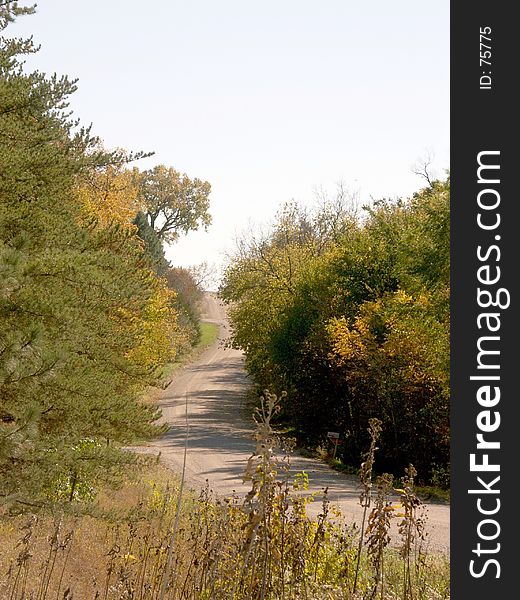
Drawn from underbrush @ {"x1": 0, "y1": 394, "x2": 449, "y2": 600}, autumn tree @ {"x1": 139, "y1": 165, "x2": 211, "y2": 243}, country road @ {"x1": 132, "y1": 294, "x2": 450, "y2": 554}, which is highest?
autumn tree @ {"x1": 139, "y1": 165, "x2": 211, "y2": 243}

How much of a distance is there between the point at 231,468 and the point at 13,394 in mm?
12097

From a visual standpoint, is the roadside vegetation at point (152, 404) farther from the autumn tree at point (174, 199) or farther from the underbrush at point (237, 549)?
the autumn tree at point (174, 199)

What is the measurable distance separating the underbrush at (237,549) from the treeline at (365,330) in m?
9.54

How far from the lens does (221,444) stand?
30.6 metres

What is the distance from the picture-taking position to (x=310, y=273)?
3581cm

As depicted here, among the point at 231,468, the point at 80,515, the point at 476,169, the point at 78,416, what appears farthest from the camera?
the point at 231,468

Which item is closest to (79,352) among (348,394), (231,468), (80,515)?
(80,515)

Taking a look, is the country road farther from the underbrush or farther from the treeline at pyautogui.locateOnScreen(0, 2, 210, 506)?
the treeline at pyautogui.locateOnScreen(0, 2, 210, 506)

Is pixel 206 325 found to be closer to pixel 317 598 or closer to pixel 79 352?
pixel 79 352

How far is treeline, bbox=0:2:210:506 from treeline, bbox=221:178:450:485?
1029 cm

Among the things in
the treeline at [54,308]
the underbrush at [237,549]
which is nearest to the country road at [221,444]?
the underbrush at [237,549]

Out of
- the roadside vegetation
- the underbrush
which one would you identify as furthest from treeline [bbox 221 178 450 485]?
the underbrush

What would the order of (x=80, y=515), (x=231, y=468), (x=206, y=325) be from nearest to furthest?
1. (x=80, y=515)
2. (x=231, y=468)
3. (x=206, y=325)

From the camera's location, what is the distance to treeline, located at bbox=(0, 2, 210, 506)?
11273mm
